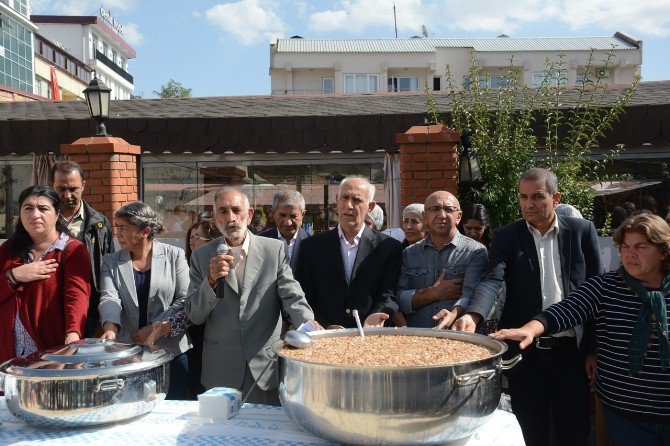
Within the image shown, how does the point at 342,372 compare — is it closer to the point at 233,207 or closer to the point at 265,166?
the point at 233,207

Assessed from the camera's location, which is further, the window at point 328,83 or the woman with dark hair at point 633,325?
the window at point 328,83

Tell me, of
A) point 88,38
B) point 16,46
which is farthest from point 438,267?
point 88,38

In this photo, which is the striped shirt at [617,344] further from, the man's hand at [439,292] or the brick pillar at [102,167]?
the brick pillar at [102,167]

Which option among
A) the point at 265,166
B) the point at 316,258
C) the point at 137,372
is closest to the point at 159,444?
the point at 137,372

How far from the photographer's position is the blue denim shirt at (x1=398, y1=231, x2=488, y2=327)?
10.8 feet

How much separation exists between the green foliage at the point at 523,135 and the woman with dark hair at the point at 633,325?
3.13 metres

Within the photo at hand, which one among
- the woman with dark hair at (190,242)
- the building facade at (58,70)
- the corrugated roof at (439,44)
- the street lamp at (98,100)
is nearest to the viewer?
the woman with dark hair at (190,242)

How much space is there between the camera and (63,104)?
30.3ft

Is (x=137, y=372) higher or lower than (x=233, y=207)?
lower

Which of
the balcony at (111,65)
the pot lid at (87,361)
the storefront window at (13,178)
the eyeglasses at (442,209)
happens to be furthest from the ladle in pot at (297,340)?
the balcony at (111,65)

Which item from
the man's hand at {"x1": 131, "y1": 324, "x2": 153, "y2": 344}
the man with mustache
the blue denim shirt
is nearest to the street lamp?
the man with mustache

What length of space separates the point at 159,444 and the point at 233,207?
50.6 inches

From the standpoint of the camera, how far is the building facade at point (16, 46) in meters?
41.0

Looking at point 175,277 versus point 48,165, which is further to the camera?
point 48,165
